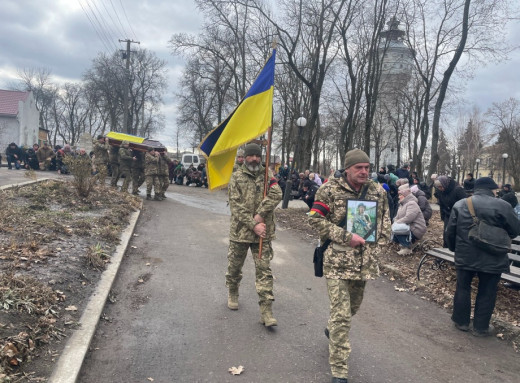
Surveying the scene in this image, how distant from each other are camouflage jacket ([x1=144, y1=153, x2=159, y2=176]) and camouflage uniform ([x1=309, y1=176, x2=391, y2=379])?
1108 cm

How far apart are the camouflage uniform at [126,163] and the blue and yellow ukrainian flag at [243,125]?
941 cm

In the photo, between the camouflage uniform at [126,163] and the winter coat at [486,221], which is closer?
the winter coat at [486,221]

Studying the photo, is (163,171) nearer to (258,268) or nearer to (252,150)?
(252,150)

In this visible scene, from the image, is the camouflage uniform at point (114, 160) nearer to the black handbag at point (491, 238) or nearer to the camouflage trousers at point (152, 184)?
the camouflage trousers at point (152, 184)

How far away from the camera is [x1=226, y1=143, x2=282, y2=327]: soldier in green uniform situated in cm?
459

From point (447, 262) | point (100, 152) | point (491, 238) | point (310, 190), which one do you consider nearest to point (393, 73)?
point (310, 190)

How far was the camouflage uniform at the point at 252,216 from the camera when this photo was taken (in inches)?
181

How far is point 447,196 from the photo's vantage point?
914cm

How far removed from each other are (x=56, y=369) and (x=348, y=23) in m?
21.1

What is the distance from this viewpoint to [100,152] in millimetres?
15875

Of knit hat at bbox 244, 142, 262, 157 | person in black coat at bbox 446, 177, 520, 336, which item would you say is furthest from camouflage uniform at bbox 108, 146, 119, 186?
person in black coat at bbox 446, 177, 520, 336

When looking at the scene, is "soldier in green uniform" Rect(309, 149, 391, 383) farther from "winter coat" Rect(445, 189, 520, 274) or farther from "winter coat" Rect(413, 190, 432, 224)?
"winter coat" Rect(413, 190, 432, 224)

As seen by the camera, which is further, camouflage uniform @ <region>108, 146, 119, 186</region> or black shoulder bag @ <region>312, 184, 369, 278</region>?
camouflage uniform @ <region>108, 146, 119, 186</region>

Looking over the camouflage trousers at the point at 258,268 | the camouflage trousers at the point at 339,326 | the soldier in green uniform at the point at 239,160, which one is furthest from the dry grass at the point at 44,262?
the soldier in green uniform at the point at 239,160
